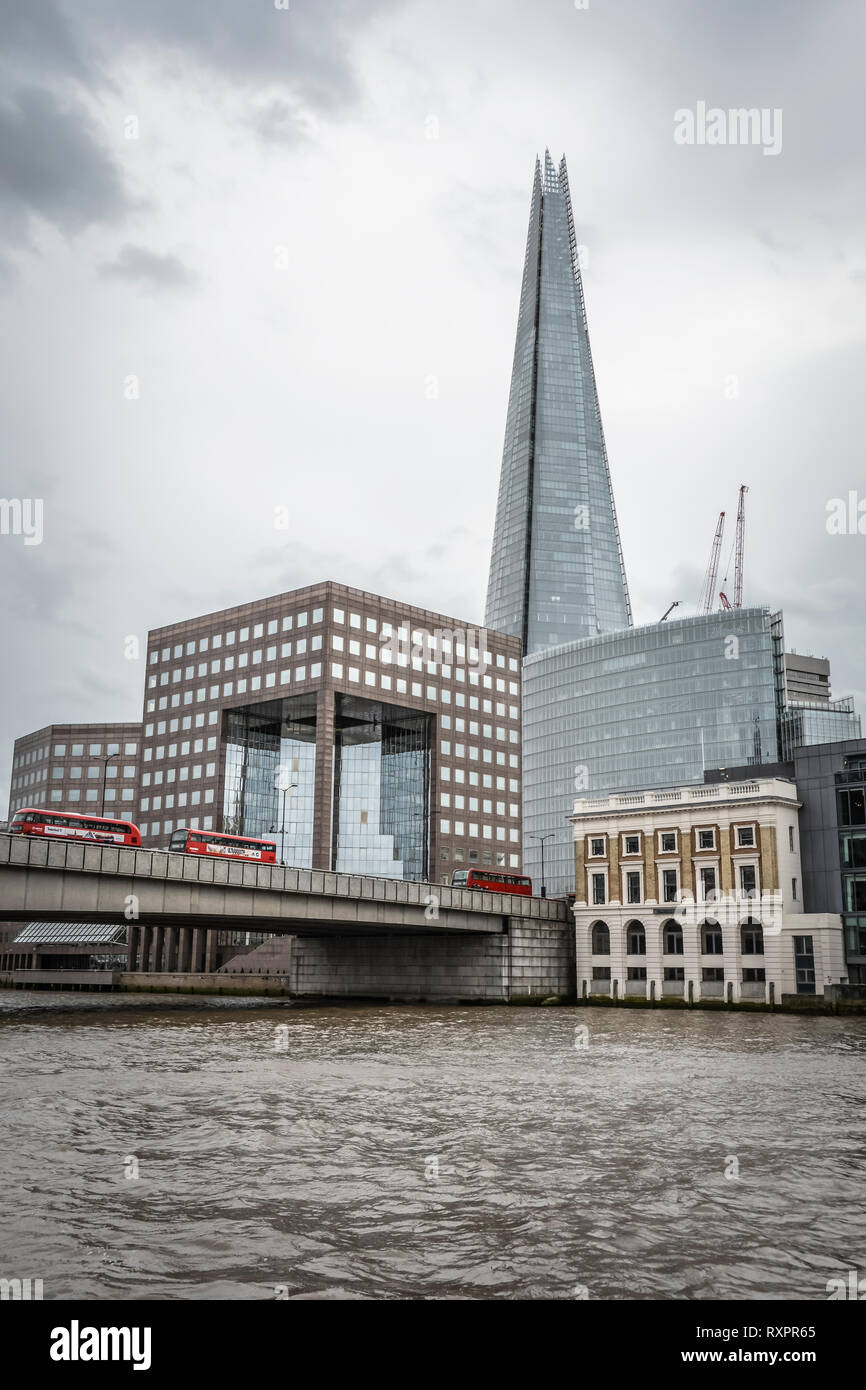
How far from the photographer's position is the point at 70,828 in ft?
230

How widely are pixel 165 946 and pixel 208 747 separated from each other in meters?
26.2

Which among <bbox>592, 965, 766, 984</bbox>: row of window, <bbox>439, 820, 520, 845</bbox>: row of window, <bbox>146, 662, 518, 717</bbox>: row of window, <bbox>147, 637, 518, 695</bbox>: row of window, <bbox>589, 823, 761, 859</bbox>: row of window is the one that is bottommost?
<bbox>592, 965, 766, 984</bbox>: row of window

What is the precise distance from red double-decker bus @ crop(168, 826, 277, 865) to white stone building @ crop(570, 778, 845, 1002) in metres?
28.8

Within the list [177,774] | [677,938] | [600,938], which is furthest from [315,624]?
[677,938]

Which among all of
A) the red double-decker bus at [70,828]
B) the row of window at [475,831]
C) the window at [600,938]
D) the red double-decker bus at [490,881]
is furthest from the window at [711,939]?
the row of window at [475,831]

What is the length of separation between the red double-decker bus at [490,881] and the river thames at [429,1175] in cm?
5256

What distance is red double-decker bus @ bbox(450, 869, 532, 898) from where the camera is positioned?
98.1 meters

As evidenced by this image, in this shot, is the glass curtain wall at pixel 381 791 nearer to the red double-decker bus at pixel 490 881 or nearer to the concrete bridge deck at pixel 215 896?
the red double-decker bus at pixel 490 881

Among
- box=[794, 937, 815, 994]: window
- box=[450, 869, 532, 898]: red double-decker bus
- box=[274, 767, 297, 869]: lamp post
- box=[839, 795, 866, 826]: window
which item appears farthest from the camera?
box=[274, 767, 297, 869]: lamp post

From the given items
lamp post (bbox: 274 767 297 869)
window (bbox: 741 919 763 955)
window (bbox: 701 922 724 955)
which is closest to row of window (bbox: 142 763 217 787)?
lamp post (bbox: 274 767 297 869)

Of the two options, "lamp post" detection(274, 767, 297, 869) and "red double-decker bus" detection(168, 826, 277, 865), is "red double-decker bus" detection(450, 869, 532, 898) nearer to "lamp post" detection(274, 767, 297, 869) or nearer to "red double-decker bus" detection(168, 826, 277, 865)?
"red double-decker bus" detection(168, 826, 277, 865)
